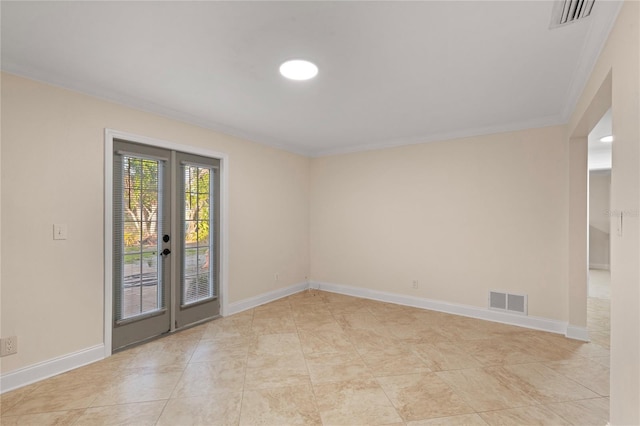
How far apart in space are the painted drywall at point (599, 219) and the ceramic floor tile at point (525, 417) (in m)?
7.90

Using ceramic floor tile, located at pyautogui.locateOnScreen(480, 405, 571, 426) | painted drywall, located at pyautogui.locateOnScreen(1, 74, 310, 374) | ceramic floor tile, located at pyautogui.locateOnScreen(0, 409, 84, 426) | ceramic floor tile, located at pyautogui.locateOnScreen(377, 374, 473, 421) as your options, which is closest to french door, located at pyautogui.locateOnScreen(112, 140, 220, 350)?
painted drywall, located at pyautogui.locateOnScreen(1, 74, 310, 374)

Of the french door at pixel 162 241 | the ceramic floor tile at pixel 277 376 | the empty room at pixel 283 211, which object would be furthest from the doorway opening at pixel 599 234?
the french door at pixel 162 241

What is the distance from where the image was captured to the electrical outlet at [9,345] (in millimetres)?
2315

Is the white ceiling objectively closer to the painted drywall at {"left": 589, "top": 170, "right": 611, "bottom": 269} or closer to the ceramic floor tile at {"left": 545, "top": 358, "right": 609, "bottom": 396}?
the ceramic floor tile at {"left": 545, "top": 358, "right": 609, "bottom": 396}

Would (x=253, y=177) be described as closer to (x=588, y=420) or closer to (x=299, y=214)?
(x=299, y=214)

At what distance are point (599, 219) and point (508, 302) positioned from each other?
20.1 feet

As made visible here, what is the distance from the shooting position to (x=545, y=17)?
1790 mm

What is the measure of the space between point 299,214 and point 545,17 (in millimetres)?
4172

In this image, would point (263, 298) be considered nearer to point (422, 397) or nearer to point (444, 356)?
point (444, 356)

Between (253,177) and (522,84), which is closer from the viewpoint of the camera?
(522,84)

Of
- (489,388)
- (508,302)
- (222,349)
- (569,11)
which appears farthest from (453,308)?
(569,11)

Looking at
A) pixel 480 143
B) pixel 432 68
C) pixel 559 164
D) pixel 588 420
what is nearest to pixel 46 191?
pixel 432 68

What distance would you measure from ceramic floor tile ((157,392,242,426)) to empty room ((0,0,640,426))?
0.02 m

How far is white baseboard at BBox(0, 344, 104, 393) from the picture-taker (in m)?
2.34
